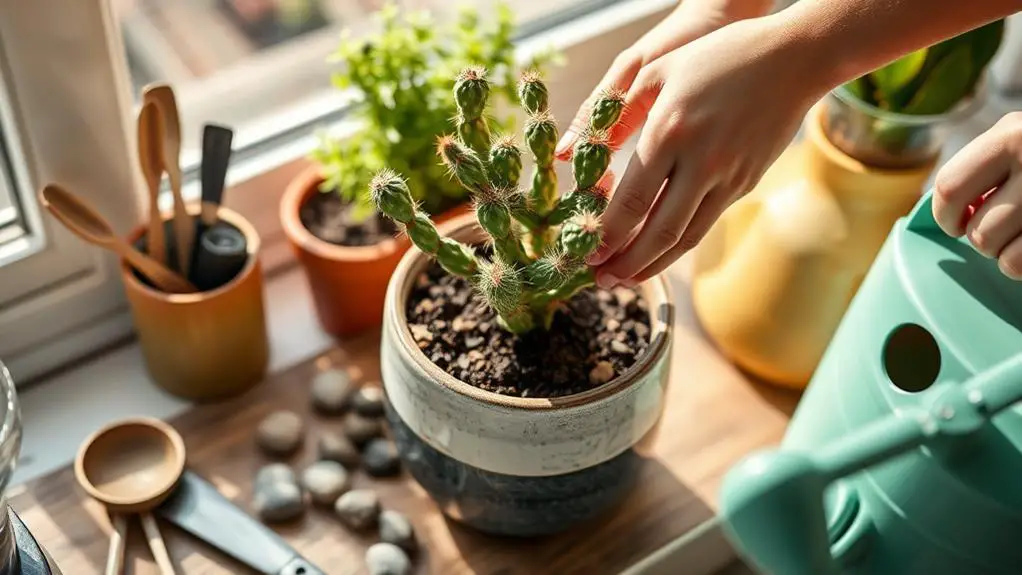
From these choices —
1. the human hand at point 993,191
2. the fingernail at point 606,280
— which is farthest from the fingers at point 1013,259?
the fingernail at point 606,280

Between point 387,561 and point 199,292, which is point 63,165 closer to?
point 199,292

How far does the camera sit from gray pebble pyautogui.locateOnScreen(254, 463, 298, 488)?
0.94 m

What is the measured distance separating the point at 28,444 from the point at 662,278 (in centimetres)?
58

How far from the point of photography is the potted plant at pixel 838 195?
0.93m

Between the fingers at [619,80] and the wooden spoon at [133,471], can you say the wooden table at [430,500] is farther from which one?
the fingers at [619,80]

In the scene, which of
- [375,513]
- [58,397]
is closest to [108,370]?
[58,397]

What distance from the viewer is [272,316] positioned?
1.12 metres

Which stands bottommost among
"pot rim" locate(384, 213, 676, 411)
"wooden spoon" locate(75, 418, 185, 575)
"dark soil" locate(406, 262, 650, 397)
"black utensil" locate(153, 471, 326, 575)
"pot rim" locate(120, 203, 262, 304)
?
"black utensil" locate(153, 471, 326, 575)

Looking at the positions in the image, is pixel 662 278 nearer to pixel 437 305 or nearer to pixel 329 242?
pixel 437 305

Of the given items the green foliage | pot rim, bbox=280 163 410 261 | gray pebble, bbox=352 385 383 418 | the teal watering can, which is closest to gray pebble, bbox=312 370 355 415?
gray pebble, bbox=352 385 383 418

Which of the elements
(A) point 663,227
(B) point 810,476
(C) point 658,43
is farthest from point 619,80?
(B) point 810,476

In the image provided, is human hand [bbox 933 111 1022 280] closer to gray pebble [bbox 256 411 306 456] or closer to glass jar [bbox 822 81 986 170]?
glass jar [bbox 822 81 986 170]

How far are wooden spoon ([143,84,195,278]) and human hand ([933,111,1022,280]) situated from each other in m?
0.58

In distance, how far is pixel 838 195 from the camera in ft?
3.11
